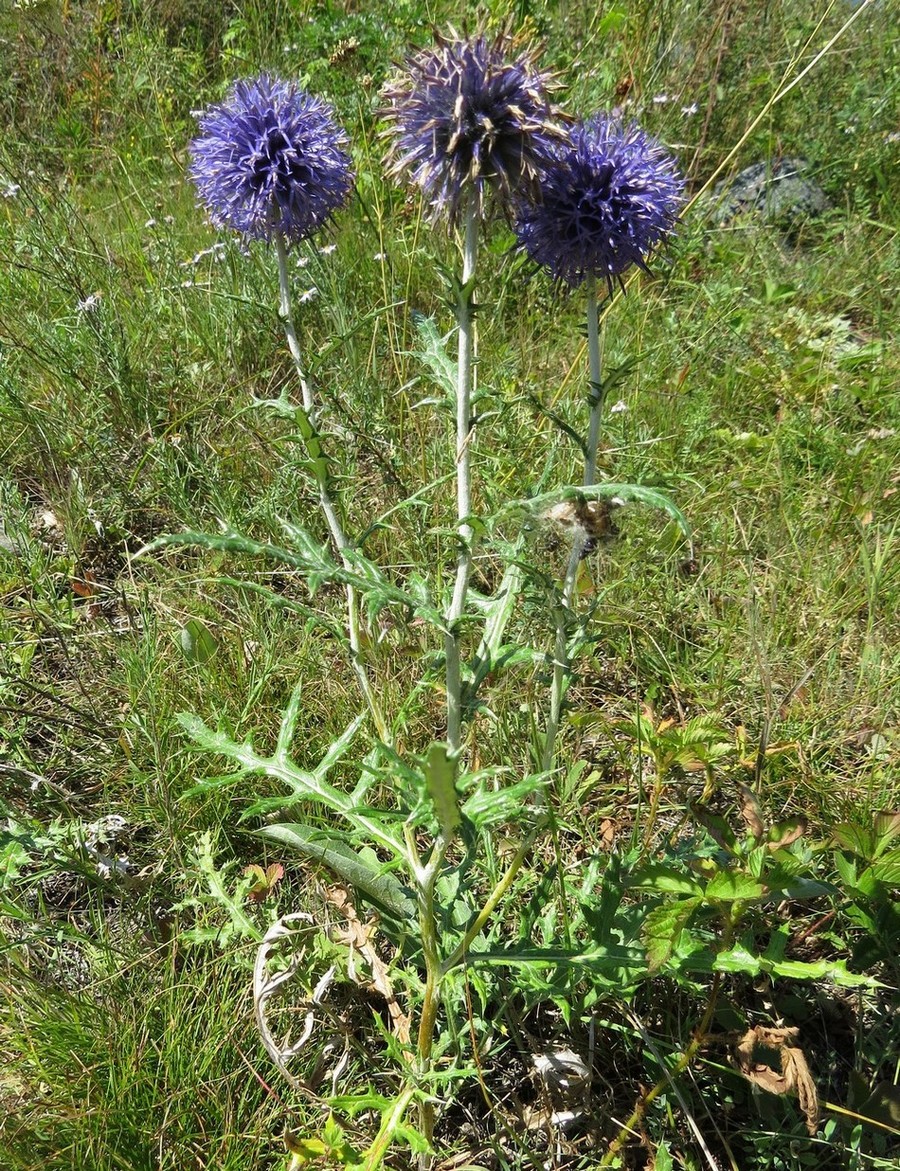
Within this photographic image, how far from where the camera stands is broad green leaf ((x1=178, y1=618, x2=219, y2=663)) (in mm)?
2688

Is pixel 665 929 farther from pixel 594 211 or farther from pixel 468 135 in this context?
pixel 468 135

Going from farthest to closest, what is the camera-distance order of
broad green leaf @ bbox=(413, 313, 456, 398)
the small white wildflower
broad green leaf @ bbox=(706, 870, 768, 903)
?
the small white wildflower, broad green leaf @ bbox=(413, 313, 456, 398), broad green leaf @ bbox=(706, 870, 768, 903)

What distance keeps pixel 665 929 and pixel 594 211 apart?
1.49 meters

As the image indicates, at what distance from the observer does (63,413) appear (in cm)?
348

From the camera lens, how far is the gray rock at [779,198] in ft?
15.9

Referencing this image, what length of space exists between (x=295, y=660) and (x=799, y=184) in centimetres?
441

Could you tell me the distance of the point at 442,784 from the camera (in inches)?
52.7

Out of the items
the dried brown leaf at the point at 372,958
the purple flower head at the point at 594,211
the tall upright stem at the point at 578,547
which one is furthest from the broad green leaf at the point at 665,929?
the purple flower head at the point at 594,211

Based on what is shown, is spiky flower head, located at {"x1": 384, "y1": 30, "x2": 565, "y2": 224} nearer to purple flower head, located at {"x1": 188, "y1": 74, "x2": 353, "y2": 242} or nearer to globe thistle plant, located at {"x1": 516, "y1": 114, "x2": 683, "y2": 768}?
globe thistle plant, located at {"x1": 516, "y1": 114, "x2": 683, "y2": 768}

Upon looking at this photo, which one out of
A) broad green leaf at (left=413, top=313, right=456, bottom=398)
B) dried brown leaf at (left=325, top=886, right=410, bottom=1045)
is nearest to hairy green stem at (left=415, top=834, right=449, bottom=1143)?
dried brown leaf at (left=325, top=886, right=410, bottom=1045)

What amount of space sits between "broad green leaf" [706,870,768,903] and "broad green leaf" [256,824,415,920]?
2.45ft

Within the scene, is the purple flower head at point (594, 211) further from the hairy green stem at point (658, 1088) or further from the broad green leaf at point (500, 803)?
the hairy green stem at point (658, 1088)

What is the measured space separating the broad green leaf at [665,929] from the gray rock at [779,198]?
166 inches

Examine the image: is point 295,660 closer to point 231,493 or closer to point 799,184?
point 231,493
